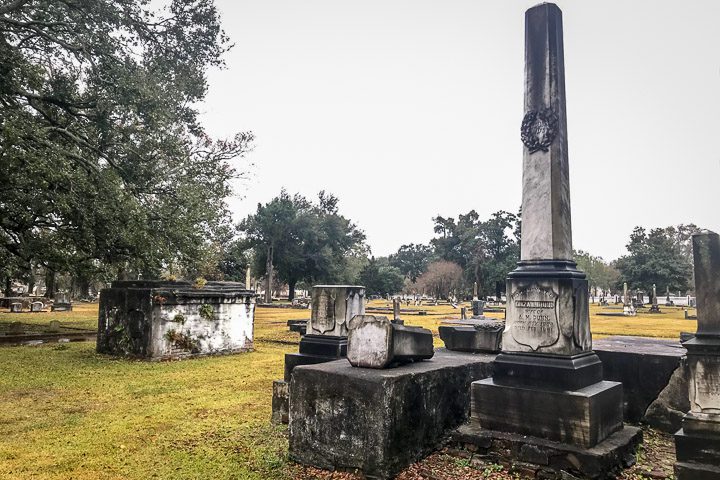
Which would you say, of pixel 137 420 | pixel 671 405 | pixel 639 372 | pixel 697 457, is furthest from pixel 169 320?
pixel 697 457

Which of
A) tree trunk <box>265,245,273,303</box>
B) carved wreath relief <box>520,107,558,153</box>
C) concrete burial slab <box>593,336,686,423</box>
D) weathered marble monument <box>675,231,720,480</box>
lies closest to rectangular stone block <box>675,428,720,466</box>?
weathered marble monument <box>675,231,720,480</box>

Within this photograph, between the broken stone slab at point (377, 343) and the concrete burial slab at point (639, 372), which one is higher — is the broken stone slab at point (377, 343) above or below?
above

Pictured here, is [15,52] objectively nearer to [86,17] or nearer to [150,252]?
[86,17]

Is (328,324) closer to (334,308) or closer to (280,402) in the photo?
(334,308)

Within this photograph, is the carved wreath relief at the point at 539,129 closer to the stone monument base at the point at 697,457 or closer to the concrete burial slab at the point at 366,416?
the concrete burial slab at the point at 366,416

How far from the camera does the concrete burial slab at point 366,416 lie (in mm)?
4020

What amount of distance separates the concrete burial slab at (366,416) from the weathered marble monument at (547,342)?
458 millimetres

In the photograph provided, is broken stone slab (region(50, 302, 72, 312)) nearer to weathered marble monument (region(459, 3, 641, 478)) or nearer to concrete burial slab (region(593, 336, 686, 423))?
weathered marble monument (region(459, 3, 641, 478))

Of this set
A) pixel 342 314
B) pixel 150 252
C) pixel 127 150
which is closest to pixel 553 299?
pixel 342 314

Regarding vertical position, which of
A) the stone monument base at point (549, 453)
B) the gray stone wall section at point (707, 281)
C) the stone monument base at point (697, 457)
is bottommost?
the stone monument base at point (549, 453)

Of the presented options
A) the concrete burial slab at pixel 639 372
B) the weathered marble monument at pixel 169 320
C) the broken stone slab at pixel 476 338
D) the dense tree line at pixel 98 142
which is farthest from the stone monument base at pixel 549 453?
the dense tree line at pixel 98 142

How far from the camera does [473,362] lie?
5680mm

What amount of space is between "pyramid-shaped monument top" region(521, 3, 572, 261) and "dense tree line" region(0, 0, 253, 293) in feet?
35.6

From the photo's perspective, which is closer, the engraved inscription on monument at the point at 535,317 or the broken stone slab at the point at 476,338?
the engraved inscription on monument at the point at 535,317
